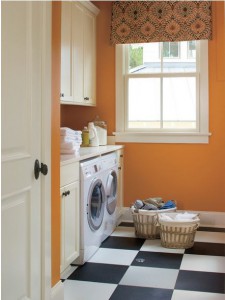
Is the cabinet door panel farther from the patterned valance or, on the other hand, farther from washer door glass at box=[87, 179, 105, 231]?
washer door glass at box=[87, 179, 105, 231]

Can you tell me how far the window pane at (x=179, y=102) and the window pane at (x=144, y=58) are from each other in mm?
205

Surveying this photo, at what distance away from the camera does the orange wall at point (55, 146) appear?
263 centimetres

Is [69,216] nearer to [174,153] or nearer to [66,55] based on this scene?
[66,55]

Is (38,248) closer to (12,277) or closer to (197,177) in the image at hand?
(12,277)

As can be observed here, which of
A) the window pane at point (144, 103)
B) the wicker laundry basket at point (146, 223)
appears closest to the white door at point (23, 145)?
the wicker laundry basket at point (146, 223)

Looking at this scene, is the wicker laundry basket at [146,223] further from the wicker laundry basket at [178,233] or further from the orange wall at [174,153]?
the orange wall at [174,153]

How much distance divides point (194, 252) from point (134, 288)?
3.22ft

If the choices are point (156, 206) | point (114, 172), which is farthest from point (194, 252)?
point (114, 172)

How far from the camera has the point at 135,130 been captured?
16.5 feet

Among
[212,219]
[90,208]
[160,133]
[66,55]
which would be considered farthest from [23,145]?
[212,219]

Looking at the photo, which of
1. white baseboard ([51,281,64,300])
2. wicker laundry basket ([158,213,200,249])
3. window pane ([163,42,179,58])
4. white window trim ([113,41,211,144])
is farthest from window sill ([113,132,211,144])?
white baseboard ([51,281,64,300])

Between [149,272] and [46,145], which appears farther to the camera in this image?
[149,272]

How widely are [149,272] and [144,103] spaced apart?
219 centimetres

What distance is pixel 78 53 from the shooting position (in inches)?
171
